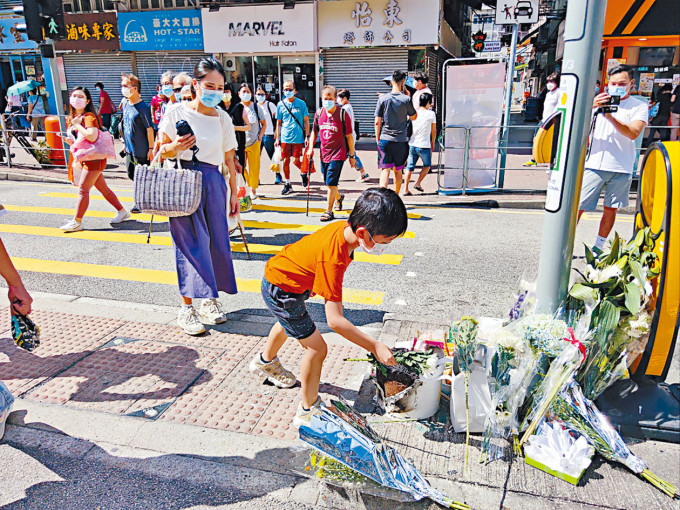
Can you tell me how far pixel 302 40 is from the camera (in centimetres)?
1791

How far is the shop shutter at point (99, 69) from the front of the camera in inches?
819

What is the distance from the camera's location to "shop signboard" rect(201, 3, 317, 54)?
58.3 ft

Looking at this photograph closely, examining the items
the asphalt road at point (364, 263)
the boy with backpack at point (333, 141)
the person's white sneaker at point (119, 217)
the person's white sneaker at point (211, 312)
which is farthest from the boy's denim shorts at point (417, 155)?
the person's white sneaker at point (211, 312)

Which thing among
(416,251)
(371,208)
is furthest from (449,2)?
(371,208)

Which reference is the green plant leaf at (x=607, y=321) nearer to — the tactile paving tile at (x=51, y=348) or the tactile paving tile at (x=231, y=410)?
the tactile paving tile at (x=231, y=410)

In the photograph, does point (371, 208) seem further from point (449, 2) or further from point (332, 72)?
point (449, 2)

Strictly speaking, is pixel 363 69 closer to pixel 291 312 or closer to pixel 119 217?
pixel 119 217

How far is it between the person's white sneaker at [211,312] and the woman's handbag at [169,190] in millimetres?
845

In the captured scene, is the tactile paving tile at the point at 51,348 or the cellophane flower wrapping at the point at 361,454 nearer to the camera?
the cellophane flower wrapping at the point at 361,454

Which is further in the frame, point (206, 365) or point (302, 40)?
point (302, 40)

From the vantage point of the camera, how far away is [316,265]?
2604 mm

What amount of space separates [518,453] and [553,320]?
2.31 feet

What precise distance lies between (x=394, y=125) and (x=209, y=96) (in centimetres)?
466

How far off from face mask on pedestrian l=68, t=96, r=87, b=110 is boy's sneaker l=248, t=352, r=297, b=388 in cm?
460
